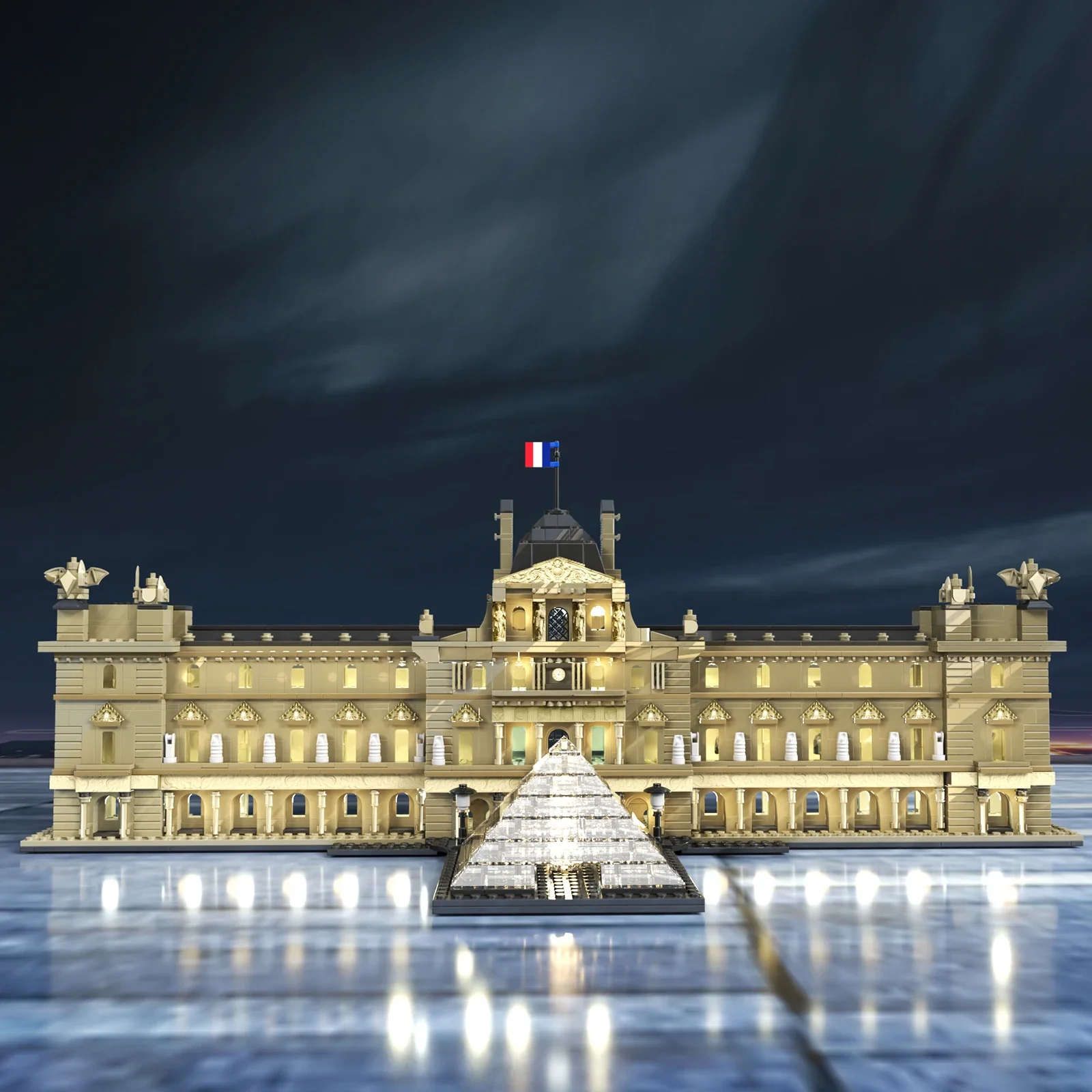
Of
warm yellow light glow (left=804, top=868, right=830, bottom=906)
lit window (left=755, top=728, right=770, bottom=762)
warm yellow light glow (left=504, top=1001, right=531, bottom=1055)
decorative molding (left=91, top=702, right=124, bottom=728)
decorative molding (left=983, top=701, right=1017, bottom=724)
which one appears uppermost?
decorative molding (left=91, top=702, right=124, bottom=728)

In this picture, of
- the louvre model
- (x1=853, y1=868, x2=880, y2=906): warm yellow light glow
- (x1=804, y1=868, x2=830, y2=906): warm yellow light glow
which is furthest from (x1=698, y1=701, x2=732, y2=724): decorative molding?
the louvre model

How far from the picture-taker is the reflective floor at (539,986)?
3109 cm

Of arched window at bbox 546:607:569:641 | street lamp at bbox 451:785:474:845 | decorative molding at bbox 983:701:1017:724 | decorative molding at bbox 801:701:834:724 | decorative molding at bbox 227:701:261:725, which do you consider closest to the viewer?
street lamp at bbox 451:785:474:845

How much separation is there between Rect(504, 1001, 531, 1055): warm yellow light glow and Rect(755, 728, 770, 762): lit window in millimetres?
34716

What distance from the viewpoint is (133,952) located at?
1674 inches

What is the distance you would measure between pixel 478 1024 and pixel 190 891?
24.1 m

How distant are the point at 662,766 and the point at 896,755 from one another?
49.2 ft

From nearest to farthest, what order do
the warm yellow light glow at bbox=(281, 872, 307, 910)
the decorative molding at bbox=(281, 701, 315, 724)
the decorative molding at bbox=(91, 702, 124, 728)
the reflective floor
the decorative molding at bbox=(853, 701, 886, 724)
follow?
the reflective floor → the warm yellow light glow at bbox=(281, 872, 307, 910) → the decorative molding at bbox=(91, 702, 124, 728) → the decorative molding at bbox=(281, 701, 315, 724) → the decorative molding at bbox=(853, 701, 886, 724)

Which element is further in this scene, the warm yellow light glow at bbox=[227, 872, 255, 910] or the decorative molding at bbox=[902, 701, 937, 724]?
the decorative molding at bbox=[902, 701, 937, 724]

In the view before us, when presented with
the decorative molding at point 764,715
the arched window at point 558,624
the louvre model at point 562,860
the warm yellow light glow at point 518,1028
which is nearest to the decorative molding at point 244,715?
the louvre model at point 562,860

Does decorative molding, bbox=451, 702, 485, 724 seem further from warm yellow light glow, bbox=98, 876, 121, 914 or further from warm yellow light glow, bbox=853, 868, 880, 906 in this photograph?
warm yellow light glow, bbox=853, 868, 880, 906

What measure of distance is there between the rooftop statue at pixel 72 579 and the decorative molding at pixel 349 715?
1630cm

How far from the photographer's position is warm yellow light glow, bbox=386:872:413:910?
50.7 m

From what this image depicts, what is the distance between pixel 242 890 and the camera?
53.5 metres
